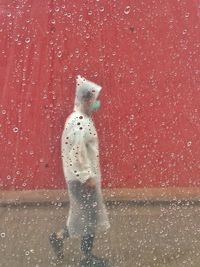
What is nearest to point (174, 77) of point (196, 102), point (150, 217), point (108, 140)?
point (196, 102)

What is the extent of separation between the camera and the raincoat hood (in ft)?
4.92

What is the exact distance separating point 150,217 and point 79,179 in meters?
0.23

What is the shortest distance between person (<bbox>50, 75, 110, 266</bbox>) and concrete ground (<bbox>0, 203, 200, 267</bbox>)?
0.06ft

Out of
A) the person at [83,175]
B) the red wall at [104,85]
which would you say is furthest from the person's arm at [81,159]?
the red wall at [104,85]

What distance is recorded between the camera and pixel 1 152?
5.38 feet

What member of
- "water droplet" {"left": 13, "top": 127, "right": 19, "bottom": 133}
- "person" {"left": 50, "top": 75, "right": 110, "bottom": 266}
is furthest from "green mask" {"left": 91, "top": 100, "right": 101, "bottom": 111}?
"water droplet" {"left": 13, "top": 127, "right": 19, "bottom": 133}

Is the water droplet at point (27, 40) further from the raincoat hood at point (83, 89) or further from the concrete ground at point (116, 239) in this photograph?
the concrete ground at point (116, 239)

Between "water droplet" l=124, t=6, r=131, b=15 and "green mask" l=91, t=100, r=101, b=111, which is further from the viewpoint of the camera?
"water droplet" l=124, t=6, r=131, b=15

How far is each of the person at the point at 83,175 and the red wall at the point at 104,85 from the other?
6 centimetres

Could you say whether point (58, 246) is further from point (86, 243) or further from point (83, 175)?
point (83, 175)

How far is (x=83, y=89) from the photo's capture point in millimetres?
1565

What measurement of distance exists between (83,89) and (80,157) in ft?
0.64

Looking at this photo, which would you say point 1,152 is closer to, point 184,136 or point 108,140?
point 108,140

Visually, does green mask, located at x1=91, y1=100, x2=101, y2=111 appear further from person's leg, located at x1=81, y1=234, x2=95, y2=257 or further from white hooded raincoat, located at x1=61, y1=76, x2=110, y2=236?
person's leg, located at x1=81, y1=234, x2=95, y2=257
